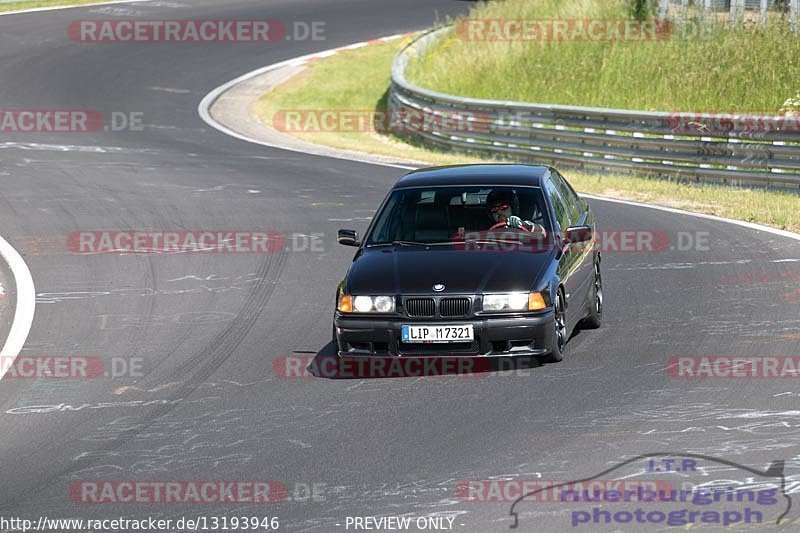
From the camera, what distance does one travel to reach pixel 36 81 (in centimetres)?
3441

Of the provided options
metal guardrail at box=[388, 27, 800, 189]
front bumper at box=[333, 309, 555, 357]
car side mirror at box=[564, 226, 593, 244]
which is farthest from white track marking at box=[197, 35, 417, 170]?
front bumper at box=[333, 309, 555, 357]

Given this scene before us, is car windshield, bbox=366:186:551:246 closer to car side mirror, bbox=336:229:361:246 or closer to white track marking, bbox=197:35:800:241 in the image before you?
car side mirror, bbox=336:229:361:246

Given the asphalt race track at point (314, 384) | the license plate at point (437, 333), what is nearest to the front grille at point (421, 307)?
the license plate at point (437, 333)

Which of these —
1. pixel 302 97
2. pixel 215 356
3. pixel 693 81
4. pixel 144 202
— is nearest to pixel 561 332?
pixel 215 356

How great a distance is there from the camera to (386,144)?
95.9ft

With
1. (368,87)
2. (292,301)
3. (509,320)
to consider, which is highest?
(509,320)

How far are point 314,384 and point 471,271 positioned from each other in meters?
1.48

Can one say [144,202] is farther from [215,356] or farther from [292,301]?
[215,356]

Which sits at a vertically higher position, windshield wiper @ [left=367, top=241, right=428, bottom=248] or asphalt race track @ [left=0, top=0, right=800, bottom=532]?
windshield wiper @ [left=367, top=241, right=428, bottom=248]

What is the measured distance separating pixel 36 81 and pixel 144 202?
53.4ft

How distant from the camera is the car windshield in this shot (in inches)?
430

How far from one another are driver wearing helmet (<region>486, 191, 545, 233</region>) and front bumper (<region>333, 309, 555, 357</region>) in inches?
49.9

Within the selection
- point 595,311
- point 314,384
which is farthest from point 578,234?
point 314,384

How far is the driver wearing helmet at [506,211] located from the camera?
1101cm
